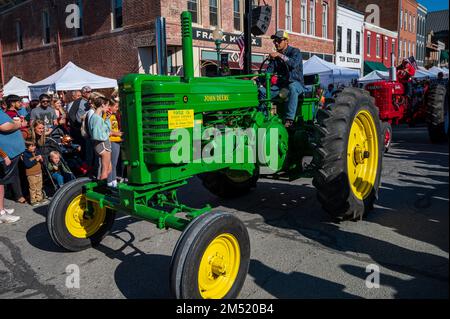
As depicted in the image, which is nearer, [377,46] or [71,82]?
[71,82]

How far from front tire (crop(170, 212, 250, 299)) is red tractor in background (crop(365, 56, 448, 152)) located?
22.0ft

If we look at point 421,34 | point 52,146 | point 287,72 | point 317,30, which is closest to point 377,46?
point 317,30

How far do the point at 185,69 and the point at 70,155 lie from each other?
15.1ft

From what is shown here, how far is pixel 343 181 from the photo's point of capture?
4.05 metres

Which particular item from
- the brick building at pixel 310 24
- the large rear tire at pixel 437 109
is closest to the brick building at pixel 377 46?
the brick building at pixel 310 24

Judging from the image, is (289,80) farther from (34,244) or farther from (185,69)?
(34,244)

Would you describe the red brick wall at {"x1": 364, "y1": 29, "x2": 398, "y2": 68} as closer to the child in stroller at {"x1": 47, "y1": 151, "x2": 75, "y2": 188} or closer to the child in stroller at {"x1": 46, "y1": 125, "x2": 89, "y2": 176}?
the child in stroller at {"x1": 46, "y1": 125, "x2": 89, "y2": 176}

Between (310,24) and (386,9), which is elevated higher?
(386,9)

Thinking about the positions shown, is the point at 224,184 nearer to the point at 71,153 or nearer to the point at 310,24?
the point at 71,153

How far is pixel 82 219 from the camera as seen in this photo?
3912mm

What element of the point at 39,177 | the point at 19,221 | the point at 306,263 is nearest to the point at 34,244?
the point at 19,221

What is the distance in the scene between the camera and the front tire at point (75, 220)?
3674mm

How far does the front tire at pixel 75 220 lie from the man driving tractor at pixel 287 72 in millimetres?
2364

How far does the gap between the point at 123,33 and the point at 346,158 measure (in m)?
13.5
